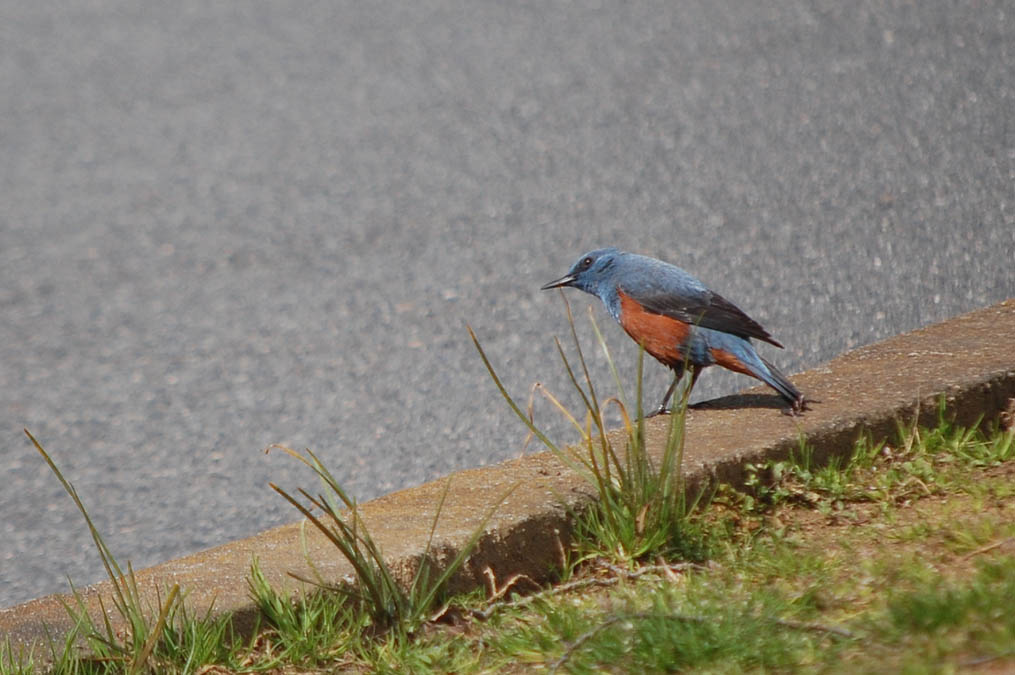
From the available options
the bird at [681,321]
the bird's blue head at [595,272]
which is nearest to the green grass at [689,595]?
the bird at [681,321]

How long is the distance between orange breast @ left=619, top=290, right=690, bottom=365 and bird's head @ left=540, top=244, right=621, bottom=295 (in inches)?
6.5

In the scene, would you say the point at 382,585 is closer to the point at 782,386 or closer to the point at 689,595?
the point at 689,595

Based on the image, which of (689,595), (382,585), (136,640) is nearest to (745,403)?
(689,595)

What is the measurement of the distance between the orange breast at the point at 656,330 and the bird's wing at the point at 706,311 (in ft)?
0.06

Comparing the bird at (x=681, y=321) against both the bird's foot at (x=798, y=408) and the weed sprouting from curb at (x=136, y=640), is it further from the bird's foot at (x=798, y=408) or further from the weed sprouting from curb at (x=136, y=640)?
the weed sprouting from curb at (x=136, y=640)

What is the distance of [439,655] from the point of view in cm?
249

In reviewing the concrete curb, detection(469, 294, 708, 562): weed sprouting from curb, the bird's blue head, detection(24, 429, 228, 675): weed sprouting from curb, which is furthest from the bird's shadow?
detection(24, 429, 228, 675): weed sprouting from curb

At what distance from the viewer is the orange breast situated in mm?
3539

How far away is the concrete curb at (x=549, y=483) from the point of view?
9.01ft

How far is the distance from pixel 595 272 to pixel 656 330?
368mm

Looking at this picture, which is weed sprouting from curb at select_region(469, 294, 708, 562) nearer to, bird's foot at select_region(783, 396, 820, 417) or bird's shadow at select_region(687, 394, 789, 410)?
bird's foot at select_region(783, 396, 820, 417)

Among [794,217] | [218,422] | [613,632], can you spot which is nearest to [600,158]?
[794,217]

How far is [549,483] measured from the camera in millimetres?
3041

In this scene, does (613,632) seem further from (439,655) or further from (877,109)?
(877,109)
